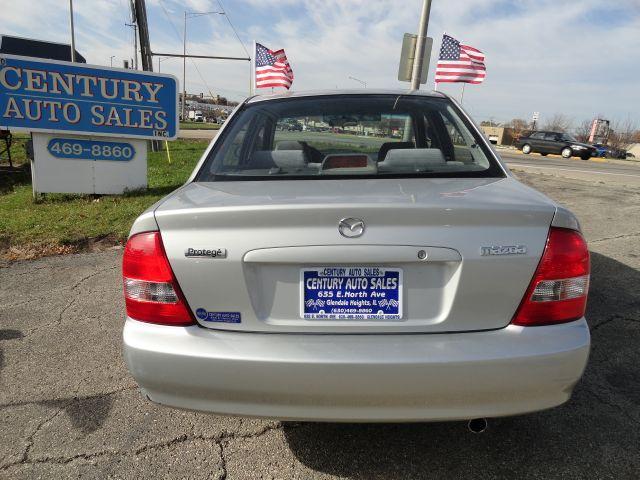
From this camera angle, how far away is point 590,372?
2.95 m

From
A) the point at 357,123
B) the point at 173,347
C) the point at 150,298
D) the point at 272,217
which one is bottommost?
the point at 173,347

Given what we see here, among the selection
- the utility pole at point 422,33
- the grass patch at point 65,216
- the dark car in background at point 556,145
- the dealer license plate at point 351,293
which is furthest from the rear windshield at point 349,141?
the dark car in background at point 556,145

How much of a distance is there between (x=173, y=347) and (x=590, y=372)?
2.55 metres

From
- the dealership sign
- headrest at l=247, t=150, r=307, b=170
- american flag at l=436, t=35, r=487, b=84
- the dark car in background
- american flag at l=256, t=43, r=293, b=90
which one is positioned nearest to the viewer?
headrest at l=247, t=150, r=307, b=170

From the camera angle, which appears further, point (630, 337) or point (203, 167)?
point (630, 337)

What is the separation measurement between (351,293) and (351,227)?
246 millimetres

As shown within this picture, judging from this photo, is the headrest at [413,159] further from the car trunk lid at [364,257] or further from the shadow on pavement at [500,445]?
the shadow on pavement at [500,445]

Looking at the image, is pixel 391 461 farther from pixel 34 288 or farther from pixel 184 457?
pixel 34 288

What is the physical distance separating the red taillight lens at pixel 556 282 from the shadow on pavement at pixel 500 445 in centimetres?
80

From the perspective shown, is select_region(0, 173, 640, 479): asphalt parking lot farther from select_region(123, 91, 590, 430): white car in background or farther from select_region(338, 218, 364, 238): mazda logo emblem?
select_region(338, 218, 364, 238): mazda logo emblem

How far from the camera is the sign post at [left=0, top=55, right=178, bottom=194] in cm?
732

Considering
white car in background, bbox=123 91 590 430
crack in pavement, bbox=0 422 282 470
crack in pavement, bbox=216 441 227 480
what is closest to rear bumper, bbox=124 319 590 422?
white car in background, bbox=123 91 590 430

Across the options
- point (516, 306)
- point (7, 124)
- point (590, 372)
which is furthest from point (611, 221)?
point (7, 124)

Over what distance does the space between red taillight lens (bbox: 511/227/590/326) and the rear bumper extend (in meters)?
0.05
